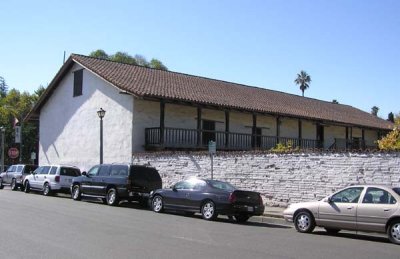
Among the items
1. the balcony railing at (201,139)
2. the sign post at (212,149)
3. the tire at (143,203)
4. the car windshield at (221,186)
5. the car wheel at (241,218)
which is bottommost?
the car wheel at (241,218)

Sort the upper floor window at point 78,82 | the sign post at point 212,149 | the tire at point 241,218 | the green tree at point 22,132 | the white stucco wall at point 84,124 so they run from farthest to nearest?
1. the green tree at point 22,132
2. the upper floor window at point 78,82
3. the white stucco wall at point 84,124
4. the sign post at point 212,149
5. the tire at point 241,218

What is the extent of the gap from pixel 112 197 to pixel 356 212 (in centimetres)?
1143

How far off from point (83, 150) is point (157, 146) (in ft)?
25.1

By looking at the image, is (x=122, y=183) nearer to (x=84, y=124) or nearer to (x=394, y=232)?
(x=394, y=232)

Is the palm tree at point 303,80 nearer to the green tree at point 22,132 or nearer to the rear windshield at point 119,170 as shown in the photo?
the green tree at point 22,132

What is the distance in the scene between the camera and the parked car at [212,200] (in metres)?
16.7

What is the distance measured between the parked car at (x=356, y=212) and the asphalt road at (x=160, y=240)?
34 cm

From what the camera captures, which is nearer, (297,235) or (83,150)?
(297,235)

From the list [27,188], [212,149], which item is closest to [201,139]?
[212,149]

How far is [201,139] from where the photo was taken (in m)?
31.4

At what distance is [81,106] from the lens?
35719mm

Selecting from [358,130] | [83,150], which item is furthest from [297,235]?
[358,130]

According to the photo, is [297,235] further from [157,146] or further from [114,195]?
[157,146]

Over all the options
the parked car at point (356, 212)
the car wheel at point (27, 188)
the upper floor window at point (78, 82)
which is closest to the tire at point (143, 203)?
the parked car at point (356, 212)
